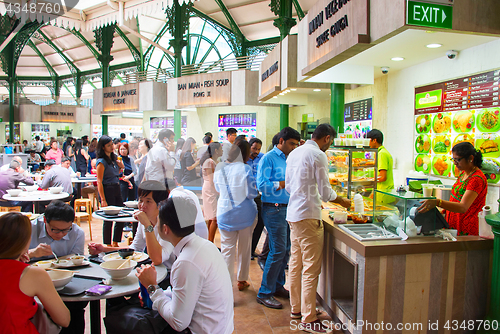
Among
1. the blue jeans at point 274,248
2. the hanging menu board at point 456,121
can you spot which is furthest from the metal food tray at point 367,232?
the hanging menu board at point 456,121

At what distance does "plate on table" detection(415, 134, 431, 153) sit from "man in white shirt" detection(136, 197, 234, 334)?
4197 millimetres

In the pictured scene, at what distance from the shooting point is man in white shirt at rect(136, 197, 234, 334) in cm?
173

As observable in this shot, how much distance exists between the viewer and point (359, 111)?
6605 mm

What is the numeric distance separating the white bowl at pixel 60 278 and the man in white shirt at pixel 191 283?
53 cm

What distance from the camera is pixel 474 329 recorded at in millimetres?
2734

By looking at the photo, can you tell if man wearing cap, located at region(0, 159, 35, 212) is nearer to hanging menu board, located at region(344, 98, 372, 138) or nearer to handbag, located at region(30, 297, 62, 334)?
handbag, located at region(30, 297, 62, 334)

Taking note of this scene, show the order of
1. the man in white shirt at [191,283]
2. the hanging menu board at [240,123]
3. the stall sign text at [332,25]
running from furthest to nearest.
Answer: the hanging menu board at [240,123] → the stall sign text at [332,25] → the man in white shirt at [191,283]

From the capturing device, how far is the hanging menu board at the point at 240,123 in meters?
11.4

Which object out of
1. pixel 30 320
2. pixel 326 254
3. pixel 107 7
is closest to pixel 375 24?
pixel 326 254

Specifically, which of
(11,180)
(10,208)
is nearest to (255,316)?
(10,208)

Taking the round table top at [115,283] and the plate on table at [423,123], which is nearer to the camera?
the round table top at [115,283]

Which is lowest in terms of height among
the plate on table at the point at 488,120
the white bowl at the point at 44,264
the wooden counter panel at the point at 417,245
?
the white bowl at the point at 44,264

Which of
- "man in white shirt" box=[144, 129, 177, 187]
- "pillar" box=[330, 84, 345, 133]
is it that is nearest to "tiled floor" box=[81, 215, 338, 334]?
"man in white shirt" box=[144, 129, 177, 187]

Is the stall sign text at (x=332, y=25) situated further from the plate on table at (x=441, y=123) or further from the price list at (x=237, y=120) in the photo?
the price list at (x=237, y=120)
